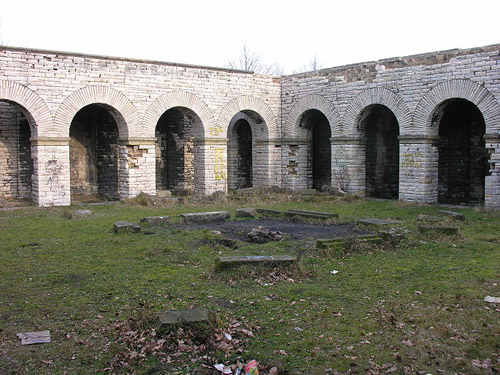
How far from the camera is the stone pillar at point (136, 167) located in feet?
49.3

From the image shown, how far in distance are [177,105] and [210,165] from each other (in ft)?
6.98

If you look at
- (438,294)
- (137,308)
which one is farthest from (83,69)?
(438,294)

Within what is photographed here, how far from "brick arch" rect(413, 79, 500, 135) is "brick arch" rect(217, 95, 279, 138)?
206 inches

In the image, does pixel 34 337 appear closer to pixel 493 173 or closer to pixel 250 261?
pixel 250 261

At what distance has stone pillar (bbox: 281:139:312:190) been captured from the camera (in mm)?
17859

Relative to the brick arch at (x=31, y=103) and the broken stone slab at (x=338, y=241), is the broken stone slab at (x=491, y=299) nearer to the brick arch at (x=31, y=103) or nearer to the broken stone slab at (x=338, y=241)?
the broken stone slab at (x=338, y=241)

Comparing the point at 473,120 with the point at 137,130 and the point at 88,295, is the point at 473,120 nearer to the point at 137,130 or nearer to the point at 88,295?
the point at 137,130

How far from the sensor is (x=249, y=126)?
20.0 meters

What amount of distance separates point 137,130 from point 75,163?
2.92 m

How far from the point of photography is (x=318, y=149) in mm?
18594

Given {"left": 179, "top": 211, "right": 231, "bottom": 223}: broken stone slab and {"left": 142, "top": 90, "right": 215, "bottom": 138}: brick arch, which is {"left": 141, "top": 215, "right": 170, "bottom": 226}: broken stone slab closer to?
{"left": 179, "top": 211, "right": 231, "bottom": 223}: broken stone slab

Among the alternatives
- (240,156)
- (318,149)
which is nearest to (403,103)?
(318,149)

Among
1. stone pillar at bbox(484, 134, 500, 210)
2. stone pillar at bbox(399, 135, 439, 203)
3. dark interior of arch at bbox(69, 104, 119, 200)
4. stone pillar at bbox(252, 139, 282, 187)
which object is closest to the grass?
stone pillar at bbox(484, 134, 500, 210)

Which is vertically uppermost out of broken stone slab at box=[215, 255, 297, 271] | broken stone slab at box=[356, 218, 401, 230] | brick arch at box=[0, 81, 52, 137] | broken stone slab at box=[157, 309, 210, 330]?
brick arch at box=[0, 81, 52, 137]
